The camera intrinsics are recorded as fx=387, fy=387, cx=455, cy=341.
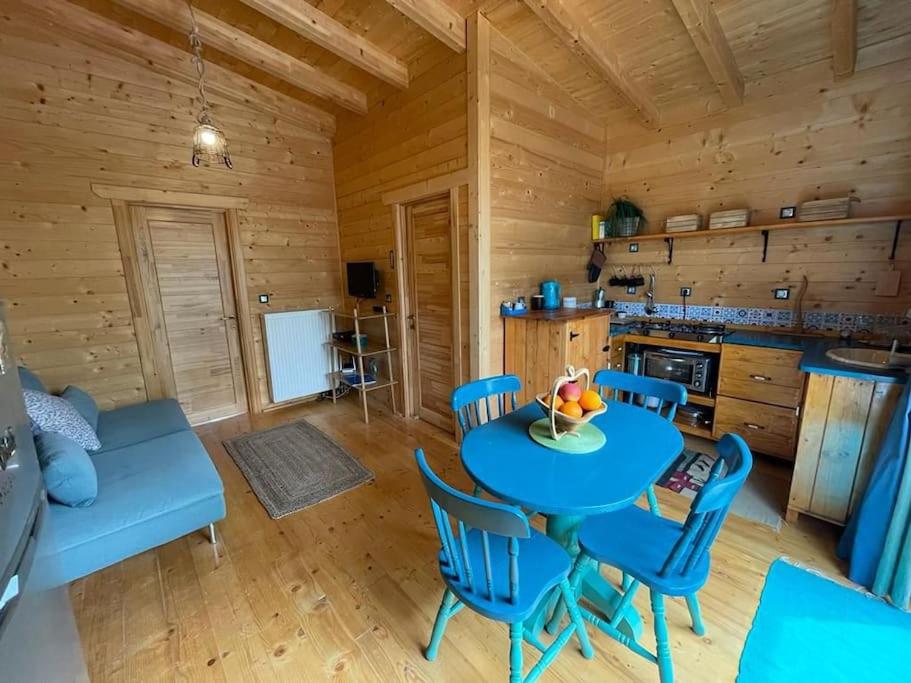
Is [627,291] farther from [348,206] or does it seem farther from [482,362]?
[348,206]

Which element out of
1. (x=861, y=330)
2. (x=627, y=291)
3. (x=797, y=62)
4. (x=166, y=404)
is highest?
(x=797, y=62)

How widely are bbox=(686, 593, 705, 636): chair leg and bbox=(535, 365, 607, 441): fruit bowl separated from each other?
2.53ft

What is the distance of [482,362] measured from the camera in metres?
Result: 2.91

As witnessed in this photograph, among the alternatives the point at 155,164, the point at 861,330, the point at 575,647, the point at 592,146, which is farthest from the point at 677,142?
the point at 155,164

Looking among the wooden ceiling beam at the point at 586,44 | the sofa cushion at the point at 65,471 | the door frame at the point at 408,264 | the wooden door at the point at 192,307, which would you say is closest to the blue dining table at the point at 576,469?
the door frame at the point at 408,264

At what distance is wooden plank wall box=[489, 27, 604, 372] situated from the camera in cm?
272

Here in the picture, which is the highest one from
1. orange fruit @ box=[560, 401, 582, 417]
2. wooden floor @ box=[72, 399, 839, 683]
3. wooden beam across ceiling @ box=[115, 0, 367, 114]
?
wooden beam across ceiling @ box=[115, 0, 367, 114]

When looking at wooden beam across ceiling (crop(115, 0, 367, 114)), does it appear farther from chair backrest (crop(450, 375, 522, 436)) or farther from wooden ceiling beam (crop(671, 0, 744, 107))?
chair backrest (crop(450, 375, 522, 436))

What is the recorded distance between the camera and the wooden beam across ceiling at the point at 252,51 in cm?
261

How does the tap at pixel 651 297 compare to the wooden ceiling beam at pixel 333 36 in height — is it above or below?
below

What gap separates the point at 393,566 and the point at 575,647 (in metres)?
0.88

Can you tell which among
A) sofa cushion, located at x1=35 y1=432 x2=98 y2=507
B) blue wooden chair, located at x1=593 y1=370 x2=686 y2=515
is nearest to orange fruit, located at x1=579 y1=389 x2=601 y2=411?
blue wooden chair, located at x1=593 y1=370 x2=686 y2=515

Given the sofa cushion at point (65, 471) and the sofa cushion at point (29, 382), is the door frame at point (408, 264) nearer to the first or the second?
the sofa cushion at point (65, 471)

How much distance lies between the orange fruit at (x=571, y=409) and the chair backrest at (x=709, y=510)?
1.44 ft
